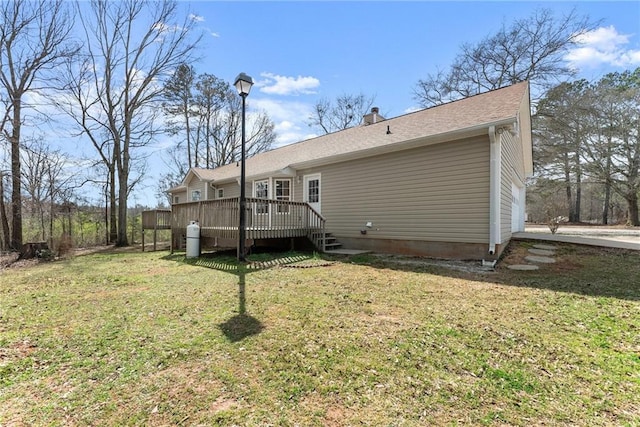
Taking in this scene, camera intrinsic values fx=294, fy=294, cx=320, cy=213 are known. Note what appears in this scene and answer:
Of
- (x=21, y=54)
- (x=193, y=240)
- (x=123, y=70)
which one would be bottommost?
(x=193, y=240)

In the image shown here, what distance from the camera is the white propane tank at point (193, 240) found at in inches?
366

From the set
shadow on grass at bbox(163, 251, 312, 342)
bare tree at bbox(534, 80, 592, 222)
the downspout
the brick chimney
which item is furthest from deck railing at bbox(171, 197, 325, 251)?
bare tree at bbox(534, 80, 592, 222)

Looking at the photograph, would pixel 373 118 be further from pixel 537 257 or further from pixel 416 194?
pixel 537 257

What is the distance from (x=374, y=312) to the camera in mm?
3982

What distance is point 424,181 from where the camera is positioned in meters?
8.19

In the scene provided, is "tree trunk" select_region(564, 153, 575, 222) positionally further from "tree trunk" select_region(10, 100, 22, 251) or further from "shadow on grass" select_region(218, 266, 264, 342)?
"tree trunk" select_region(10, 100, 22, 251)

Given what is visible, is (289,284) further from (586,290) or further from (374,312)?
(586,290)

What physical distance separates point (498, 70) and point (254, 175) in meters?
20.7

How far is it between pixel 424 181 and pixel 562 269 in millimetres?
3628

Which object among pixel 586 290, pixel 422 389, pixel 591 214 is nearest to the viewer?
pixel 422 389

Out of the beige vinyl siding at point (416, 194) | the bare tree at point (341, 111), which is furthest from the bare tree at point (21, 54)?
the bare tree at point (341, 111)

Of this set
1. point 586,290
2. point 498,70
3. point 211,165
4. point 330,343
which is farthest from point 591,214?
point 330,343

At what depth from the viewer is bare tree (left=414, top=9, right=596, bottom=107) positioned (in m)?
19.0

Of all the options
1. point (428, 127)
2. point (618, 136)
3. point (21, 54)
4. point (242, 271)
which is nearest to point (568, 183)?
point (618, 136)
